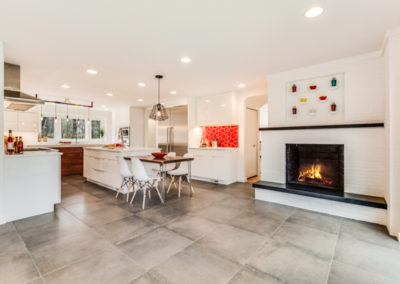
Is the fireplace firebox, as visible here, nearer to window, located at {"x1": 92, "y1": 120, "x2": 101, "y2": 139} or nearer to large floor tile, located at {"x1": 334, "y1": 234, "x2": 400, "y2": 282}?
large floor tile, located at {"x1": 334, "y1": 234, "x2": 400, "y2": 282}

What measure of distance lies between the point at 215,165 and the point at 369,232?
3.27m

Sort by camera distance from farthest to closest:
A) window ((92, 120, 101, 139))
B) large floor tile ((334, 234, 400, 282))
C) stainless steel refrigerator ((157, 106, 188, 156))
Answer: window ((92, 120, 101, 139)), stainless steel refrigerator ((157, 106, 188, 156)), large floor tile ((334, 234, 400, 282))

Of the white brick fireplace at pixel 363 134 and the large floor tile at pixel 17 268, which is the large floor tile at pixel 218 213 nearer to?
the white brick fireplace at pixel 363 134

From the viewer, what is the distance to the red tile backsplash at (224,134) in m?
5.62

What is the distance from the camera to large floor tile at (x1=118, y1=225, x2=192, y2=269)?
1960mm

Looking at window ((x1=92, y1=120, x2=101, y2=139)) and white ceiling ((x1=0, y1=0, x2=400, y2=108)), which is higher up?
white ceiling ((x1=0, y1=0, x2=400, y2=108))

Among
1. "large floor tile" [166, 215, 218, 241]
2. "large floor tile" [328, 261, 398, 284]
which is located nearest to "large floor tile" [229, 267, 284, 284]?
"large floor tile" [328, 261, 398, 284]

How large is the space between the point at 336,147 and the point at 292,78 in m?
1.51

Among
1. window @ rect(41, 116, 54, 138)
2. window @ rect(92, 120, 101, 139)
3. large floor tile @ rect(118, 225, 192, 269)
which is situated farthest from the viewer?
window @ rect(92, 120, 101, 139)

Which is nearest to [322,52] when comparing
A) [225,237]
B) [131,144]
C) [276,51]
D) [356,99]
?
[276,51]

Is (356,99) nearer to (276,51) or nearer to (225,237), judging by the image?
(276,51)

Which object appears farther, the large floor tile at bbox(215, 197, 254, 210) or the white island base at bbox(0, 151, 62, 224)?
the large floor tile at bbox(215, 197, 254, 210)

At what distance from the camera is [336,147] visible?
317 cm

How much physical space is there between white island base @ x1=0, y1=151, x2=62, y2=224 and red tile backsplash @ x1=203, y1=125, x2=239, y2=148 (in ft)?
12.9
